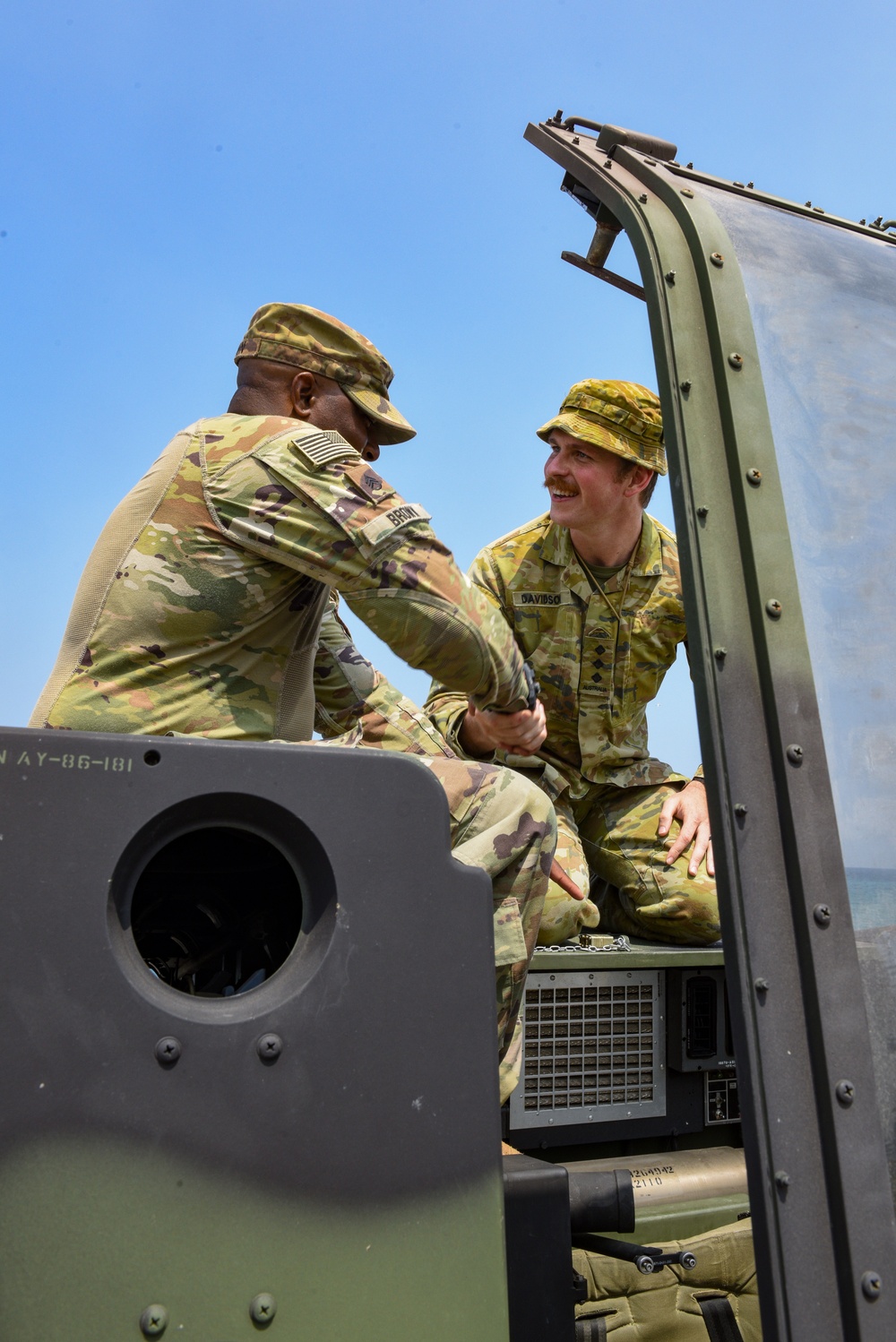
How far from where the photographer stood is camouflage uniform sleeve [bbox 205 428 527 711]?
5.95 ft

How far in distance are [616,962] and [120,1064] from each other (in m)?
1.54

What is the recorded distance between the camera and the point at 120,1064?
92 cm

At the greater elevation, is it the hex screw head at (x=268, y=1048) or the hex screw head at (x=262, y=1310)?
the hex screw head at (x=268, y=1048)

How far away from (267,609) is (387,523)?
0.27 m

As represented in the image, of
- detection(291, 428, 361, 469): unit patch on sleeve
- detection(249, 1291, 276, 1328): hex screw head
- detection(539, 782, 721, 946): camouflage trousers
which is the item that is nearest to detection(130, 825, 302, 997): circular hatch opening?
detection(249, 1291, 276, 1328): hex screw head

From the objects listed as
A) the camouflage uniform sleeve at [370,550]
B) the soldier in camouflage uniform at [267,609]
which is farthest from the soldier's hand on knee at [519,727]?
the camouflage uniform sleeve at [370,550]

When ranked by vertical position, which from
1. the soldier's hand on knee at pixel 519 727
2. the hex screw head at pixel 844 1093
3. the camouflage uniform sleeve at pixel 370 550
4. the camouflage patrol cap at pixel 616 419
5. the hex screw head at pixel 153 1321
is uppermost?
the camouflage patrol cap at pixel 616 419

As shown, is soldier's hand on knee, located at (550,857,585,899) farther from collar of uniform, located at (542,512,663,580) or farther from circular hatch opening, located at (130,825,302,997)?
circular hatch opening, located at (130,825,302,997)

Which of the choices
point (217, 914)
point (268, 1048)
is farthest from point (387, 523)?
point (268, 1048)

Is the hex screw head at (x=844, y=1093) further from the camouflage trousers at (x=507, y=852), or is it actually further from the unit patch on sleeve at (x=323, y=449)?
the unit patch on sleeve at (x=323, y=449)

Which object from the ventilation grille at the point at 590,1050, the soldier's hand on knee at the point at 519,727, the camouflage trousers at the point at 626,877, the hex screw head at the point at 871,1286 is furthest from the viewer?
the camouflage trousers at the point at 626,877

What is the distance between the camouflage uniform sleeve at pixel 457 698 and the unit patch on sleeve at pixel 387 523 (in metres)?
0.98

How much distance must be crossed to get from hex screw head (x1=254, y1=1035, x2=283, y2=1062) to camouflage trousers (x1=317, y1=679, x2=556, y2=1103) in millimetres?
742

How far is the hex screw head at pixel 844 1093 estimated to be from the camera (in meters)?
1.14
